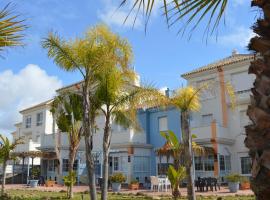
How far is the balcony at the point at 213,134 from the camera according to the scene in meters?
27.9

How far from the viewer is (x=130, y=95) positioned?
14.0m

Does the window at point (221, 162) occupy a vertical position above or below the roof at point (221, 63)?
below

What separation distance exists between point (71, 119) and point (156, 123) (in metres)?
15.8

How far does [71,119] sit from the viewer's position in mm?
18125

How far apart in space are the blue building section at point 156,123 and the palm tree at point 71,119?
14.5 meters

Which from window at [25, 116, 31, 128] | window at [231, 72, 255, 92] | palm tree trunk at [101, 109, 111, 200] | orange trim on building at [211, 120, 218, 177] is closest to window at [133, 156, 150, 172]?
orange trim on building at [211, 120, 218, 177]

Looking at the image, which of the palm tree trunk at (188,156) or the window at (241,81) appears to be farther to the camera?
the window at (241,81)

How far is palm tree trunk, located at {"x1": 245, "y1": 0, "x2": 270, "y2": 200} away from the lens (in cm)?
282

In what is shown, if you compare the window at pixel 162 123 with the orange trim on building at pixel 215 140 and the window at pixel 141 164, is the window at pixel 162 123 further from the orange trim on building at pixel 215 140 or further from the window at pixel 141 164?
the orange trim on building at pixel 215 140

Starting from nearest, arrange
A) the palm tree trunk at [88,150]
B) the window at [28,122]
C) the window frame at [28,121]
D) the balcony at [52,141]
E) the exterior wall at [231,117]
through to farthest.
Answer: the palm tree trunk at [88,150] → the exterior wall at [231,117] → the balcony at [52,141] → the window frame at [28,121] → the window at [28,122]

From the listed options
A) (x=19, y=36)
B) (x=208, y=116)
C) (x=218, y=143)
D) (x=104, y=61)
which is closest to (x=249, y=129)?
(x=19, y=36)

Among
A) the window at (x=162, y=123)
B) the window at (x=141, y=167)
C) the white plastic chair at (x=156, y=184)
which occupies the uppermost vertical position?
the window at (x=162, y=123)

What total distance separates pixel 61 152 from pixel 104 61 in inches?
1013

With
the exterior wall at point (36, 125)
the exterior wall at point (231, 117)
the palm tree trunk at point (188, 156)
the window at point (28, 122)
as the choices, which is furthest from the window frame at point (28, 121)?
the palm tree trunk at point (188, 156)
